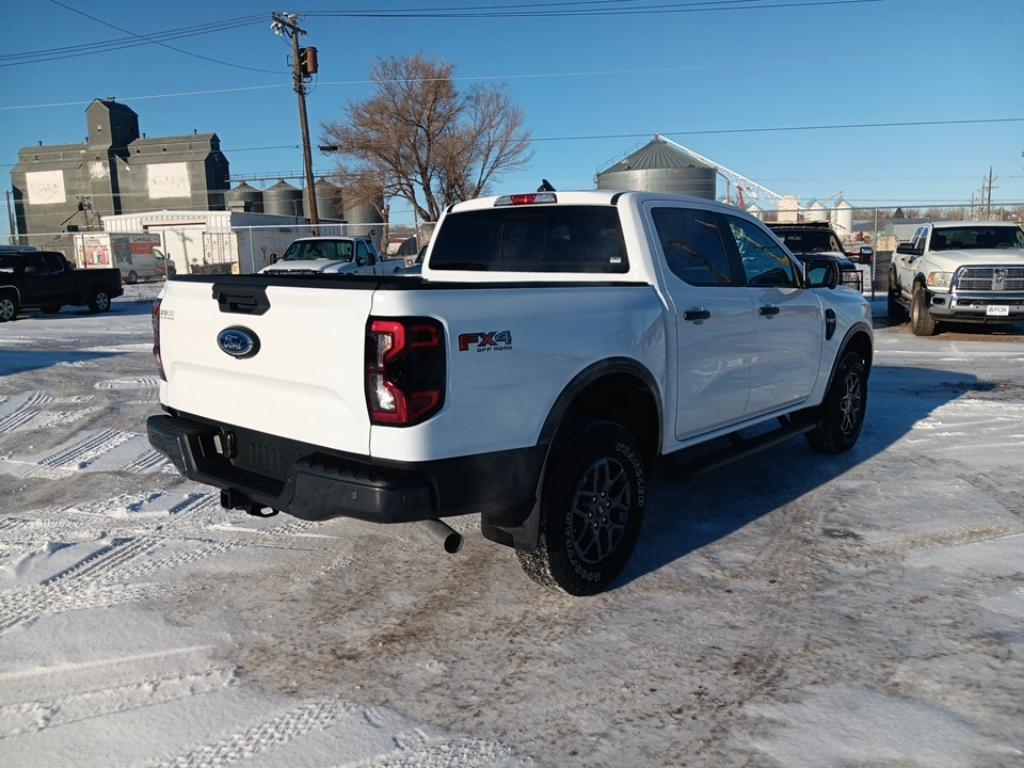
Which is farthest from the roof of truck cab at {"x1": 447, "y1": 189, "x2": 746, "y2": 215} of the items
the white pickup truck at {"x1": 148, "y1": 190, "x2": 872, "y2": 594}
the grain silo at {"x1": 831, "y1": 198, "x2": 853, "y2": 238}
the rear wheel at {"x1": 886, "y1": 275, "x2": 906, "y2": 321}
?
the grain silo at {"x1": 831, "y1": 198, "x2": 853, "y2": 238}

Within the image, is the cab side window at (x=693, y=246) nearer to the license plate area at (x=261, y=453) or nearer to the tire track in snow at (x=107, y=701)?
the license plate area at (x=261, y=453)

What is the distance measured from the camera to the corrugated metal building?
235 feet

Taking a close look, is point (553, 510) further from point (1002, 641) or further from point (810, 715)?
point (1002, 641)

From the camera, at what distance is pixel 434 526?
10.9 feet

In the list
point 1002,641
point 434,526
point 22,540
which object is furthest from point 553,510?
point 22,540

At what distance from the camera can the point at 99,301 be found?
20266 mm

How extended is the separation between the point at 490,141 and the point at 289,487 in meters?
40.4

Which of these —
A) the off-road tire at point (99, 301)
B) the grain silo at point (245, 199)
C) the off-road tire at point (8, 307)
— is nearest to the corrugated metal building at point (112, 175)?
the grain silo at point (245, 199)

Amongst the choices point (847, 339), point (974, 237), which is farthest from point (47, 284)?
point (974, 237)

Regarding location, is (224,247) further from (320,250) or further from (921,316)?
(921,316)

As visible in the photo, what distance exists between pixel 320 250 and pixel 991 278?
1408 cm

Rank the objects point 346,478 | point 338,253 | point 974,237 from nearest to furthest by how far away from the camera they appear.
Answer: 1. point 346,478
2. point 974,237
3. point 338,253

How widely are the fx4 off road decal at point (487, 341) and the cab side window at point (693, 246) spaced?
1.53 metres

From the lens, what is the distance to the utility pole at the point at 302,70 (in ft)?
97.6
